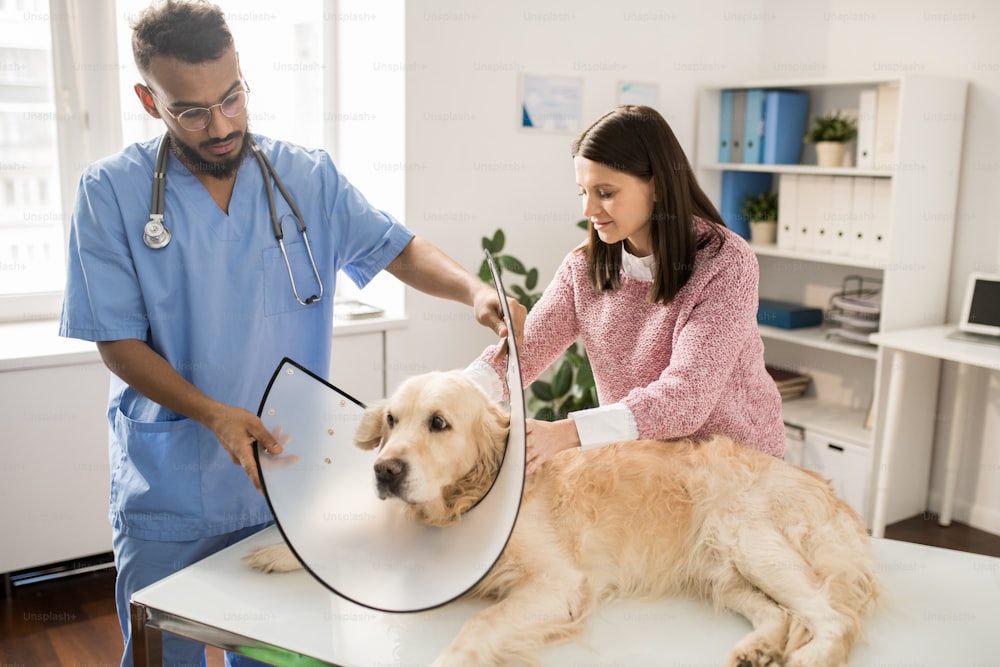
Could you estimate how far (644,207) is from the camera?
1756 millimetres

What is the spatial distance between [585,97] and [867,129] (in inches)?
49.3

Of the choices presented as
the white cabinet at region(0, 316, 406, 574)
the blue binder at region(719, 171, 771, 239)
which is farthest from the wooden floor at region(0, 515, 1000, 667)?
the blue binder at region(719, 171, 771, 239)

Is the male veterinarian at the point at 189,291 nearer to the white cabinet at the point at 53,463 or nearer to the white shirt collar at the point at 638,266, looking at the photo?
the white shirt collar at the point at 638,266

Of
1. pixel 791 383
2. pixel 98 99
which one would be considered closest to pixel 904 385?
pixel 791 383

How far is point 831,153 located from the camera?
161 inches

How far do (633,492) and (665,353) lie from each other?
13.1 inches

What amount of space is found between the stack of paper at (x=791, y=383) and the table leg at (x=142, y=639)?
3.44 m

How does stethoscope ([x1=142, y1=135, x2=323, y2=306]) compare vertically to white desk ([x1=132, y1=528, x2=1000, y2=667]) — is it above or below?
above

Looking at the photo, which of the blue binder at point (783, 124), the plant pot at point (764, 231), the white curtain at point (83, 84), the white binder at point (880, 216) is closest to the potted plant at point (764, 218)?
the plant pot at point (764, 231)

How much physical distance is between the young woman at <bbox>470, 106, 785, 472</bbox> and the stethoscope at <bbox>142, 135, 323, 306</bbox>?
42 centimetres

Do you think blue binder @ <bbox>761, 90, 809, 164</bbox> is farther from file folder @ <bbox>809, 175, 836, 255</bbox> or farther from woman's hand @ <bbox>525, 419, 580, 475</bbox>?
woman's hand @ <bbox>525, 419, 580, 475</bbox>

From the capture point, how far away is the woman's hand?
57.5 inches

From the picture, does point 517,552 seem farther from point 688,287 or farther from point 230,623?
point 688,287

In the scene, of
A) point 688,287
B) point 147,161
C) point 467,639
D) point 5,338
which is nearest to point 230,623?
point 467,639
